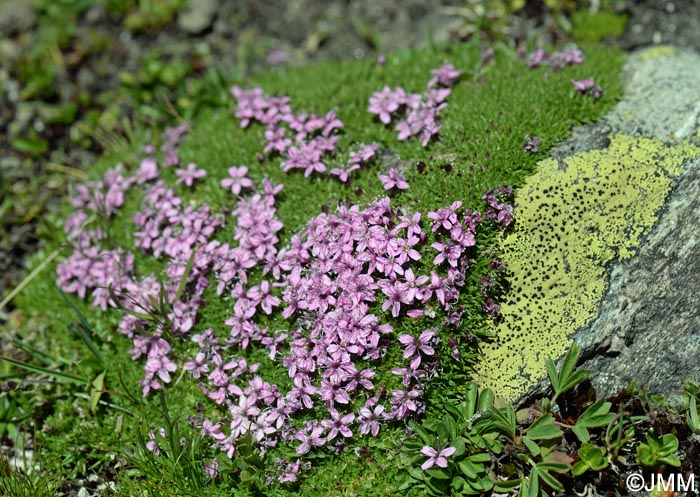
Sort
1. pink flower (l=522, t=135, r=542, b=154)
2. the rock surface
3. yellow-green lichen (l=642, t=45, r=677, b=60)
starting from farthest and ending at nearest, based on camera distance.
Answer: yellow-green lichen (l=642, t=45, r=677, b=60)
pink flower (l=522, t=135, r=542, b=154)
the rock surface

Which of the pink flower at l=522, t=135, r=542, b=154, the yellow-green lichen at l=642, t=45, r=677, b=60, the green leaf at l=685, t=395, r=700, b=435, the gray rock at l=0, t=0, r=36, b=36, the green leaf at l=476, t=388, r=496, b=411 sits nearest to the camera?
the green leaf at l=685, t=395, r=700, b=435

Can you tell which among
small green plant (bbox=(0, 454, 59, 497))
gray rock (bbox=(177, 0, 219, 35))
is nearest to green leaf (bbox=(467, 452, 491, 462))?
small green plant (bbox=(0, 454, 59, 497))

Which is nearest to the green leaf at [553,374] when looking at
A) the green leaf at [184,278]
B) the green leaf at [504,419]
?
the green leaf at [504,419]

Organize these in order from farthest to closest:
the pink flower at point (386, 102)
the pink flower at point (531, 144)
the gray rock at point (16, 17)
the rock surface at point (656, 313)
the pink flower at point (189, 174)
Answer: the gray rock at point (16, 17) → the pink flower at point (189, 174) → the pink flower at point (386, 102) → the pink flower at point (531, 144) → the rock surface at point (656, 313)

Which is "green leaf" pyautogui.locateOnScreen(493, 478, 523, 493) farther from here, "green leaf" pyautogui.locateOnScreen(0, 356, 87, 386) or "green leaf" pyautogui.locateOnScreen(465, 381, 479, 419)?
"green leaf" pyautogui.locateOnScreen(0, 356, 87, 386)

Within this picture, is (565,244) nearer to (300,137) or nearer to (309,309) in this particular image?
(309,309)

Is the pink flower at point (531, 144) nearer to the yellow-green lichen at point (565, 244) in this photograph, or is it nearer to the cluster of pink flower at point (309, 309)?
the yellow-green lichen at point (565, 244)
